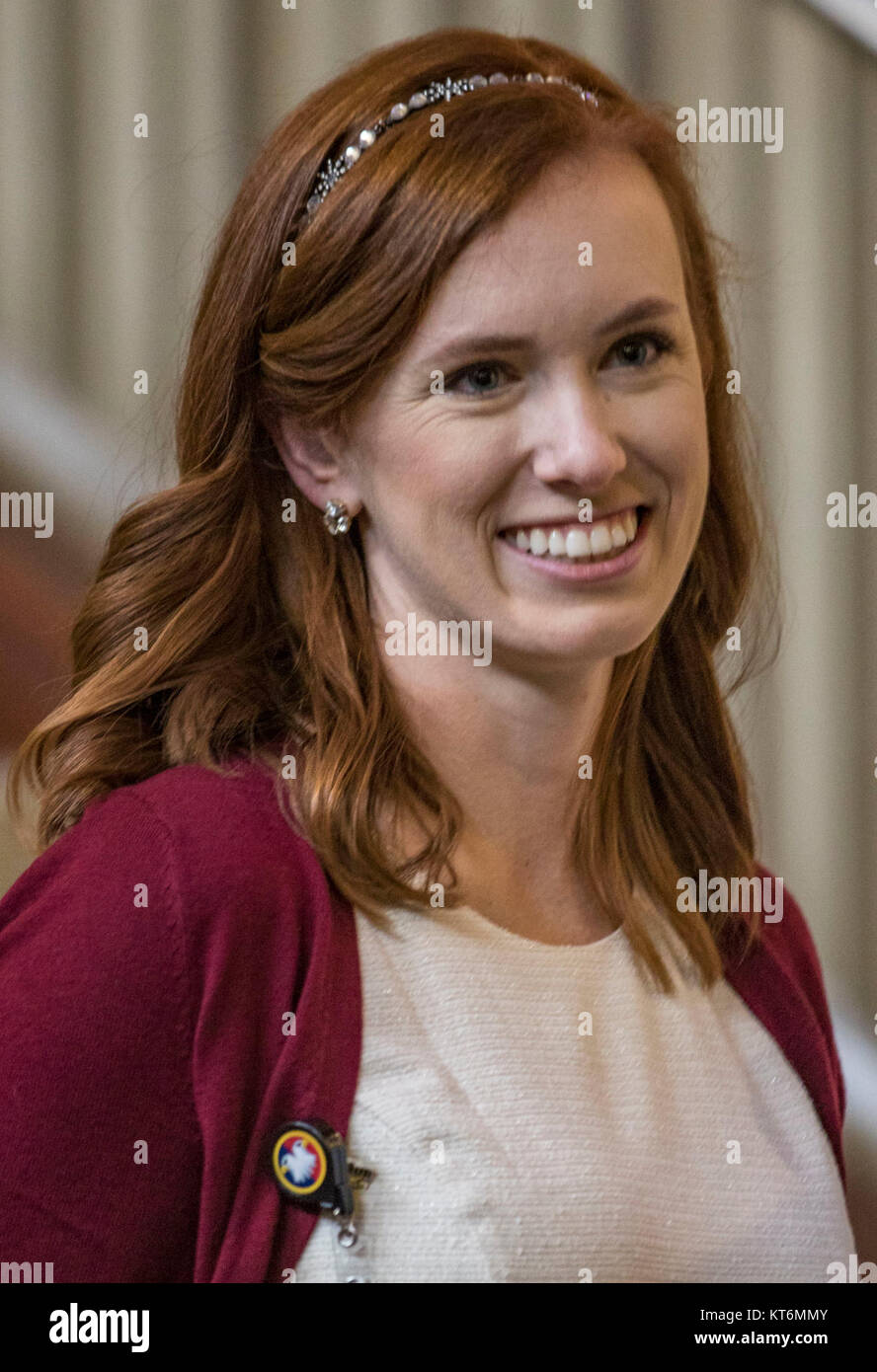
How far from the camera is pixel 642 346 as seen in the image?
1082 millimetres

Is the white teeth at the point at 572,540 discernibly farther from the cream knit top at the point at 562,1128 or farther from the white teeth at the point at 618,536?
the cream knit top at the point at 562,1128

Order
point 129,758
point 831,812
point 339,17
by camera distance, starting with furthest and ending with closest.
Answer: point 831,812 < point 339,17 < point 129,758

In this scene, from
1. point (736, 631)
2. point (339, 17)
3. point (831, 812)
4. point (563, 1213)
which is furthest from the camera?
point (831, 812)

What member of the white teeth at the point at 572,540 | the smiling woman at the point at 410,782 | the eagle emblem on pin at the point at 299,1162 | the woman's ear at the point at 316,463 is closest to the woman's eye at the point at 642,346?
the smiling woman at the point at 410,782

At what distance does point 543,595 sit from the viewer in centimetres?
108

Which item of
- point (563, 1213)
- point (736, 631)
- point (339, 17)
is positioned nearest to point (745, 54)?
point (339, 17)

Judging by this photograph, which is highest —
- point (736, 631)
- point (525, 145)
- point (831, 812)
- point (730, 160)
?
point (730, 160)

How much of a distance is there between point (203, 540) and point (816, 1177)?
25.4 inches

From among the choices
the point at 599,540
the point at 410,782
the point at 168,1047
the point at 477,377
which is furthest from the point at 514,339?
the point at 168,1047

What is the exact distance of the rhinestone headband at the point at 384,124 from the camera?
1063 millimetres

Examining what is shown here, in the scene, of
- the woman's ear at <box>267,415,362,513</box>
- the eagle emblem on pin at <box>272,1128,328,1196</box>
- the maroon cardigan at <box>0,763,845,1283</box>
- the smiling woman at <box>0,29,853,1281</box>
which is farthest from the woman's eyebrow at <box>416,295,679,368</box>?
the eagle emblem on pin at <box>272,1128,328,1196</box>

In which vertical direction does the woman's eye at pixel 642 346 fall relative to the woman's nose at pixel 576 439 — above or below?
above

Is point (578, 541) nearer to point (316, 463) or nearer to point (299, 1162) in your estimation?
point (316, 463)
